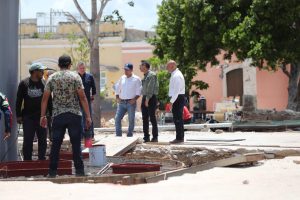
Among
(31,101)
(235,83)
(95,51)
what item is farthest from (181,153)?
(235,83)

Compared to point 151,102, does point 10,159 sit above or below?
below

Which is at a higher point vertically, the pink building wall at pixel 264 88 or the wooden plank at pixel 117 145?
the pink building wall at pixel 264 88

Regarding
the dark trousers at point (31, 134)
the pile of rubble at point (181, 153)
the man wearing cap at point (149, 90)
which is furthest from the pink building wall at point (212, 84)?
the dark trousers at point (31, 134)

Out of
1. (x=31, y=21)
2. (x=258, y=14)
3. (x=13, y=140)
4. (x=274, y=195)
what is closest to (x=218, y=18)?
(x=258, y=14)

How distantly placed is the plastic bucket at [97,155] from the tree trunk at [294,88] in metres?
18.9

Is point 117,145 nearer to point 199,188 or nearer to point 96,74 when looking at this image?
point 199,188

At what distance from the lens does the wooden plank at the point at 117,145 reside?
11.7 metres

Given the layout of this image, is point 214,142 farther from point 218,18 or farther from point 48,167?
point 218,18

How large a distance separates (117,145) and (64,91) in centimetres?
383

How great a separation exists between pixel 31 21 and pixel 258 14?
31667 mm

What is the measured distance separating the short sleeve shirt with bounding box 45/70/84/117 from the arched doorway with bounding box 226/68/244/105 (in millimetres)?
31082

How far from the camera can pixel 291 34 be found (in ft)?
80.9

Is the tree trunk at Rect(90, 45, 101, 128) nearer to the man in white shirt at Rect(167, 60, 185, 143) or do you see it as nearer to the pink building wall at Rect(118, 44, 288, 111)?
the man in white shirt at Rect(167, 60, 185, 143)

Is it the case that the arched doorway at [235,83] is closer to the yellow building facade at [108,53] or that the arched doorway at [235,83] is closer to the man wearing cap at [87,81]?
the yellow building facade at [108,53]
